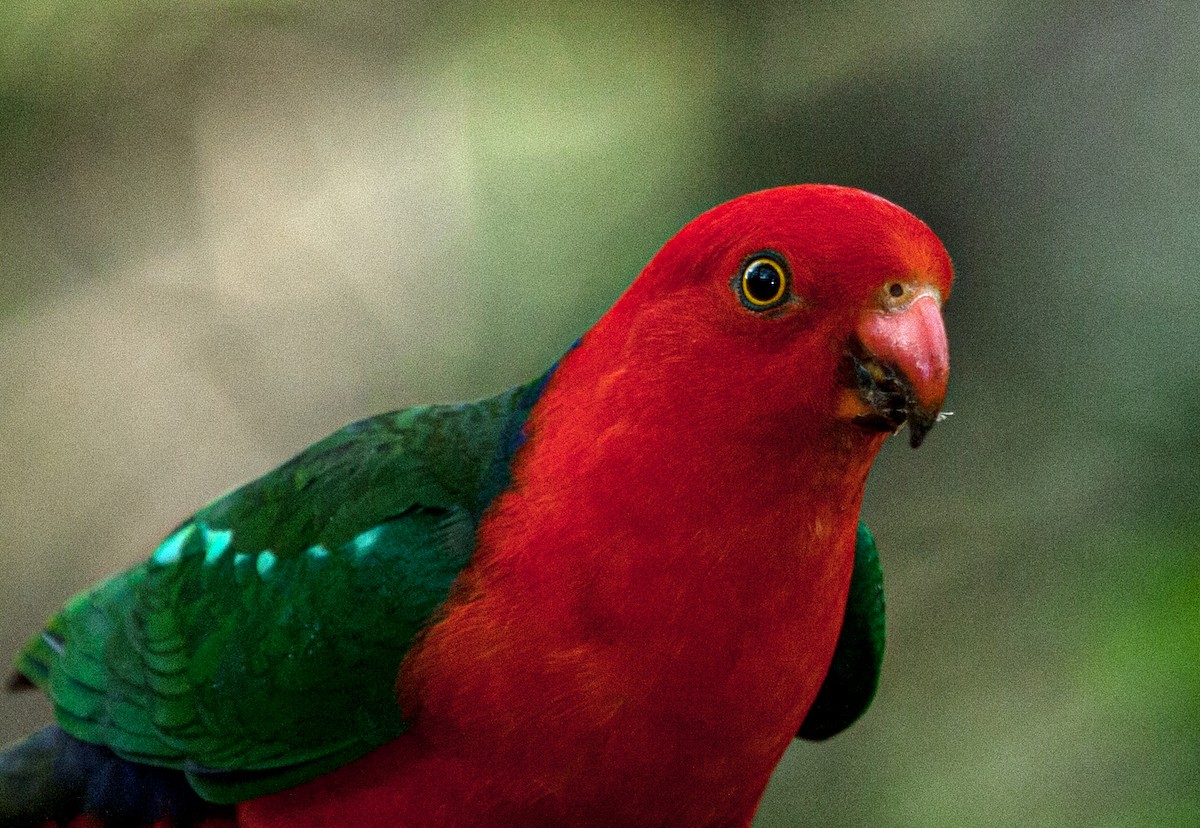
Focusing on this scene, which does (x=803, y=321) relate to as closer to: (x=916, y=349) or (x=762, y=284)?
(x=762, y=284)

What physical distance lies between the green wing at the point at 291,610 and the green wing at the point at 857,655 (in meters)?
0.94

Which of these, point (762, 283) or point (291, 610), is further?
point (291, 610)

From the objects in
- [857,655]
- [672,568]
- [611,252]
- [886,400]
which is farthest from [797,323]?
[611,252]

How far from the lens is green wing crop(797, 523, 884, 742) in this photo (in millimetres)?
3127

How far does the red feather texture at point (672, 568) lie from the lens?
7.76 ft

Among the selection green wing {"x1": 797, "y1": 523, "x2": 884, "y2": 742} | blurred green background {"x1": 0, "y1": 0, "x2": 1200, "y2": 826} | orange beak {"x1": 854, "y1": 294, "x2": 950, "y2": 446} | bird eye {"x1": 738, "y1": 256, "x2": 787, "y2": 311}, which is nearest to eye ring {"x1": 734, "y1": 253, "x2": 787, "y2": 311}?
bird eye {"x1": 738, "y1": 256, "x2": 787, "y2": 311}

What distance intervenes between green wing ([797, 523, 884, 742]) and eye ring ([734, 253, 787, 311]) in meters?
0.89

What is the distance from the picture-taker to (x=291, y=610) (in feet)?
9.10

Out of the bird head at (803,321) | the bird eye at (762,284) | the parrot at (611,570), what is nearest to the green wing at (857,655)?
the parrot at (611,570)

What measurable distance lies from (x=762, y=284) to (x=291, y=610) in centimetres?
124

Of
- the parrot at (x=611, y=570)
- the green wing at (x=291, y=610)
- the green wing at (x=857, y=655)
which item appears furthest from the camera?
the green wing at (x=857, y=655)

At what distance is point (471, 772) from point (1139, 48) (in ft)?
13.6

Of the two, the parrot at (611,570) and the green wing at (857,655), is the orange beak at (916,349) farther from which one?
the green wing at (857,655)

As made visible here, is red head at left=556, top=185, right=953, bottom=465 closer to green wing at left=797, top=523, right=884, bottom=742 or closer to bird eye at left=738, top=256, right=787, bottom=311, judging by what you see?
bird eye at left=738, top=256, right=787, bottom=311
